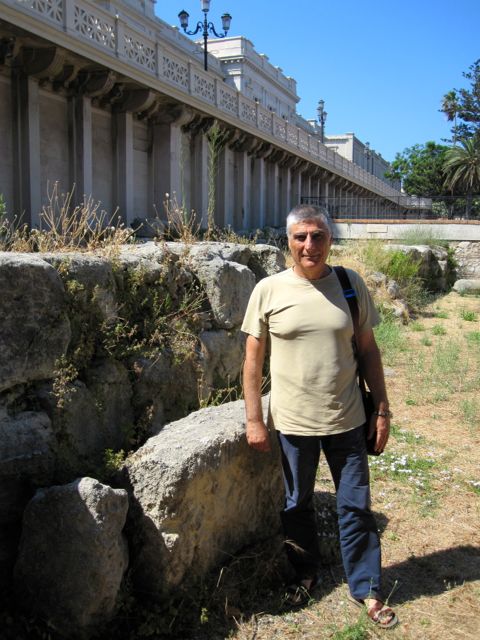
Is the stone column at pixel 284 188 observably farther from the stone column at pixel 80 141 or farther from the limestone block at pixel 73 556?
the limestone block at pixel 73 556

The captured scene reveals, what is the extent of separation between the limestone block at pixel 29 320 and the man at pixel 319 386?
3.81ft

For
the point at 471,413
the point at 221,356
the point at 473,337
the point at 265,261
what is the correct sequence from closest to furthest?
the point at 221,356 → the point at 471,413 → the point at 265,261 → the point at 473,337

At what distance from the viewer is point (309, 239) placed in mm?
3340

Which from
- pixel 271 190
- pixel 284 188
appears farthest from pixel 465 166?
pixel 271 190

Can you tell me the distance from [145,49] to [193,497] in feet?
52.8

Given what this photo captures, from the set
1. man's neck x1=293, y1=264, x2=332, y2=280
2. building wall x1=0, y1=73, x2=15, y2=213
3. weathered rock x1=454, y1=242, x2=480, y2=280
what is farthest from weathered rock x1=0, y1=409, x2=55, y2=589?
weathered rock x1=454, y1=242, x2=480, y2=280

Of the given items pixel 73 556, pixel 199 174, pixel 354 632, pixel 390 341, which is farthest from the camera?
pixel 199 174

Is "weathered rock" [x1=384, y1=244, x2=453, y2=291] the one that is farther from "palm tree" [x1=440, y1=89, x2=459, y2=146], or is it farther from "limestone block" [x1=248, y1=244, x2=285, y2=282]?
"palm tree" [x1=440, y1=89, x2=459, y2=146]

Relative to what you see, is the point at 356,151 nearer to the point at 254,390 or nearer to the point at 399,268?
the point at 399,268

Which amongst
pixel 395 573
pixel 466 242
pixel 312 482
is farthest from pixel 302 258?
pixel 466 242

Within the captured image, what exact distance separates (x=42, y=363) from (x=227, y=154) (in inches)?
960

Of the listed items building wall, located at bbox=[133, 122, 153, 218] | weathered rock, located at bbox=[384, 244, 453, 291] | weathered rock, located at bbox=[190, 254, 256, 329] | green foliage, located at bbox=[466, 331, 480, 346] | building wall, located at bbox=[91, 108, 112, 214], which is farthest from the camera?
building wall, located at bbox=[133, 122, 153, 218]

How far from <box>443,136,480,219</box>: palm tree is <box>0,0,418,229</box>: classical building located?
107 feet

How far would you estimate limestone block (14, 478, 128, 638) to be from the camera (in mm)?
3080
